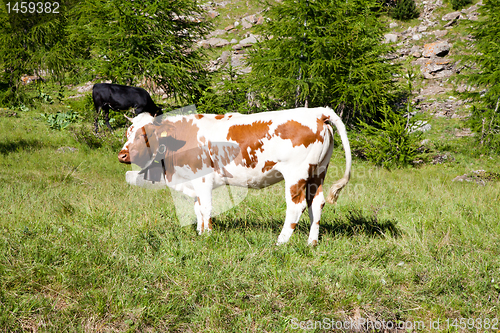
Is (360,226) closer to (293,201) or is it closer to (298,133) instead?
(293,201)

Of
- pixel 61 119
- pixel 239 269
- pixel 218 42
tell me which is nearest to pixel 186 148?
pixel 239 269

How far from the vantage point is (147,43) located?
47.8ft

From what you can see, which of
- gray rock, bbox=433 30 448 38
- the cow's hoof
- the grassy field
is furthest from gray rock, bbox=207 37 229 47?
the cow's hoof

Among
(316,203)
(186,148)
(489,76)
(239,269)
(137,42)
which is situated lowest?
(239,269)

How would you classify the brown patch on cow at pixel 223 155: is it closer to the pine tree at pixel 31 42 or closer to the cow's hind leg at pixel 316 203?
the cow's hind leg at pixel 316 203

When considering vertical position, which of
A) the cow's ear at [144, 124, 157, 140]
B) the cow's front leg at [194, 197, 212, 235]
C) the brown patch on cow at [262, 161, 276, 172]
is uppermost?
the cow's ear at [144, 124, 157, 140]

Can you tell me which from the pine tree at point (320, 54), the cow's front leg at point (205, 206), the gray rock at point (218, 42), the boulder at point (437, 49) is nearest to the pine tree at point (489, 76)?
the pine tree at point (320, 54)

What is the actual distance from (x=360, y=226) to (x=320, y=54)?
11.0m

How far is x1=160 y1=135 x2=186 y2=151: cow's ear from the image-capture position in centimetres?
466

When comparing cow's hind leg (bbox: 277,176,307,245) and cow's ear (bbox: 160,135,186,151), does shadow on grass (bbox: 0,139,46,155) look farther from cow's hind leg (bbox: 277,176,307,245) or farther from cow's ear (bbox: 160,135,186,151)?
cow's hind leg (bbox: 277,176,307,245)

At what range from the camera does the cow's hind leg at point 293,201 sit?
14.1ft

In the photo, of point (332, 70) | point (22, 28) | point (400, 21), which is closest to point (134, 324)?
point (332, 70)

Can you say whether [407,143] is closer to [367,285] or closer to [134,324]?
[367,285]

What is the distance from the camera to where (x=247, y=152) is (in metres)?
4.32
